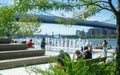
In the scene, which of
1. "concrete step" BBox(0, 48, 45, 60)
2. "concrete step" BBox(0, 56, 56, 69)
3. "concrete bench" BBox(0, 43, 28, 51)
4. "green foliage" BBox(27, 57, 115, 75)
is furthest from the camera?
"concrete bench" BBox(0, 43, 28, 51)

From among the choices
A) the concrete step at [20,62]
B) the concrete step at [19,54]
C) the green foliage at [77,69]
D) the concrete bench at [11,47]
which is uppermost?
the green foliage at [77,69]

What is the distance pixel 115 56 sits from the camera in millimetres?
5902

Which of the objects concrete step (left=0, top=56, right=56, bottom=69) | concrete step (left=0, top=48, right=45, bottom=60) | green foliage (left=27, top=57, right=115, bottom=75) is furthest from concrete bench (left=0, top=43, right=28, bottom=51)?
green foliage (left=27, top=57, right=115, bottom=75)

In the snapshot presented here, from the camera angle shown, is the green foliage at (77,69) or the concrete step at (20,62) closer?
the green foliage at (77,69)

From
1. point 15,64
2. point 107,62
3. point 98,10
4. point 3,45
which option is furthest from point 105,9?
point 3,45

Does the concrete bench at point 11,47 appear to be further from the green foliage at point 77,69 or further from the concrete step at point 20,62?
the green foliage at point 77,69

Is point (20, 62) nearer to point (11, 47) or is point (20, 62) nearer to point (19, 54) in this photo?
point (19, 54)

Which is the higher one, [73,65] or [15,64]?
[73,65]

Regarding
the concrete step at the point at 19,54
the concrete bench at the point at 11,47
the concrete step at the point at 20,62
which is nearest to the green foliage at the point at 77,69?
the concrete step at the point at 20,62

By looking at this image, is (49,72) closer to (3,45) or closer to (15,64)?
(15,64)

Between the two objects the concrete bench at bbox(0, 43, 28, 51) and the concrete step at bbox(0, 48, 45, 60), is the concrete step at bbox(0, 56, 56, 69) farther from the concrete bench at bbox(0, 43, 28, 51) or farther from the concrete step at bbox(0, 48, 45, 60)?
the concrete bench at bbox(0, 43, 28, 51)

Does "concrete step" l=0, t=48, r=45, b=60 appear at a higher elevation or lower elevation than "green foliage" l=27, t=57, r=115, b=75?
lower

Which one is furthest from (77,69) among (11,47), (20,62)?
(11,47)

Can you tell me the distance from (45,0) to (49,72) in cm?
283
